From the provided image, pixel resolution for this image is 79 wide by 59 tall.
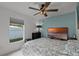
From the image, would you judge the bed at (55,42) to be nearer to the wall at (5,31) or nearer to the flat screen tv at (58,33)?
the flat screen tv at (58,33)

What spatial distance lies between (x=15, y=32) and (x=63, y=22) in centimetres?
82

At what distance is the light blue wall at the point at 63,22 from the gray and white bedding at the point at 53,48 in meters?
0.16

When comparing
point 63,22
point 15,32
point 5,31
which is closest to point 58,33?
point 63,22

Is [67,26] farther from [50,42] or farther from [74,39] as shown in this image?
[50,42]

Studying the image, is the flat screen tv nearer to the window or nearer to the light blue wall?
the light blue wall

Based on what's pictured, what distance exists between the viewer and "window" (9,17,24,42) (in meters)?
1.26

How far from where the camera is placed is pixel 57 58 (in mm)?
977

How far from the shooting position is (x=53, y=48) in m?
1.25

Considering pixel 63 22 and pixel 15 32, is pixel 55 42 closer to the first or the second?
pixel 63 22

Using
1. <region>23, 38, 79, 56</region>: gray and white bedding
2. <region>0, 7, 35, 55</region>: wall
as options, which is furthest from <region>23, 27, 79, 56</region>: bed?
<region>0, 7, 35, 55</region>: wall

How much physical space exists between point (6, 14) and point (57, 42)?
1014 millimetres

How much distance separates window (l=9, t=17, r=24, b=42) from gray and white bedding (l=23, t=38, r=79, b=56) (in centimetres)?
27

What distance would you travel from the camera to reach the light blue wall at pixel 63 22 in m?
1.31

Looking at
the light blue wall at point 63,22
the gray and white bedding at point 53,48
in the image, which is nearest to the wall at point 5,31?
the gray and white bedding at point 53,48
